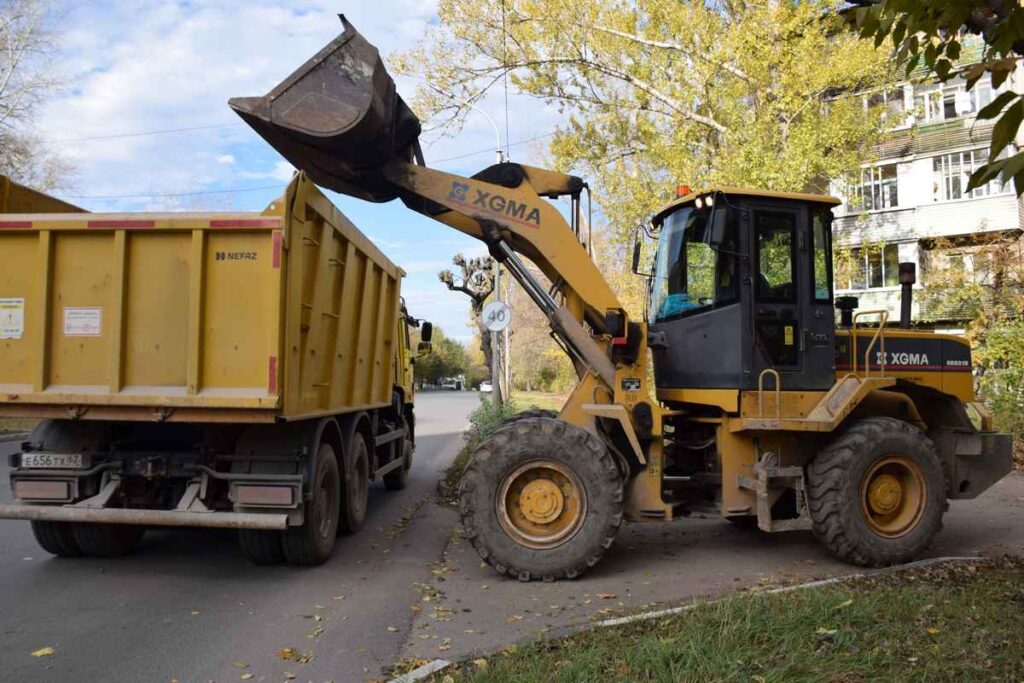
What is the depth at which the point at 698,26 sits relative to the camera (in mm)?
17766

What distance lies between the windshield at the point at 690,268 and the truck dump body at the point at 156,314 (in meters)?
3.18

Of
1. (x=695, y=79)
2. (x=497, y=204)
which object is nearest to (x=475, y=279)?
(x=695, y=79)

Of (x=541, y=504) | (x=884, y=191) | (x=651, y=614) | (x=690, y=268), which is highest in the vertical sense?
(x=884, y=191)

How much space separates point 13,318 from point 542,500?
423 cm

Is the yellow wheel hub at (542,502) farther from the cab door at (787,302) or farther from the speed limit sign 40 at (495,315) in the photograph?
the speed limit sign 40 at (495,315)

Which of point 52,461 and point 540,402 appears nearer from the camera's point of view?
point 52,461

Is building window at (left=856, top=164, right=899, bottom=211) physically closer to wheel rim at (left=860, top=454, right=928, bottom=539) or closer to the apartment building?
the apartment building

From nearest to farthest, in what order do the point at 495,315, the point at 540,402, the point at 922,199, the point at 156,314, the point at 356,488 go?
the point at 156,314, the point at 356,488, the point at 495,315, the point at 922,199, the point at 540,402

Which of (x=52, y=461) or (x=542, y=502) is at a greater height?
(x=52, y=461)

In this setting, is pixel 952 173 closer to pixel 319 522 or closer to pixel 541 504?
pixel 541 504

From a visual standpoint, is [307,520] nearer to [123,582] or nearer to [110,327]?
[123,582]

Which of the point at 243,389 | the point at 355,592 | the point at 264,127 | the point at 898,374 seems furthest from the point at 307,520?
the point at 898,374

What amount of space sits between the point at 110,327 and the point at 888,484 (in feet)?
20.8

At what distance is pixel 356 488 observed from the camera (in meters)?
7.85
